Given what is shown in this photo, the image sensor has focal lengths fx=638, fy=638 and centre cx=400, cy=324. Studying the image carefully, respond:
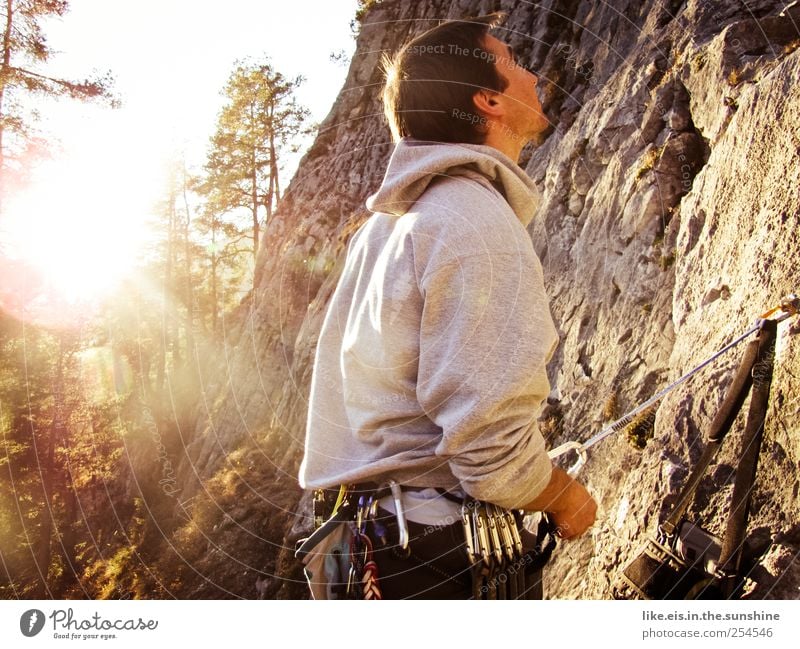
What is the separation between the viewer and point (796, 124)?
2945 mm

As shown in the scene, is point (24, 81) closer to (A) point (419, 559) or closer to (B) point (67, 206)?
(B) point (67, 206)

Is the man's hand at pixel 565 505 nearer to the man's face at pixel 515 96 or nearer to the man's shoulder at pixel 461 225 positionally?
the man's shoulder at pixel 461 225

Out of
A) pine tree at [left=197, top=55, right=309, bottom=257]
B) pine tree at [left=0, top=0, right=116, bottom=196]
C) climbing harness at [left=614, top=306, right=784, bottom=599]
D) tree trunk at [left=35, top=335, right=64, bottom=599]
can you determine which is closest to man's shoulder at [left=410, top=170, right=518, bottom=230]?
climbing harness at [left=614, top=306, right=784, bottom=599]

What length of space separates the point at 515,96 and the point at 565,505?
4.00 ft

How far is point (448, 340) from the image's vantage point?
1.49 metres

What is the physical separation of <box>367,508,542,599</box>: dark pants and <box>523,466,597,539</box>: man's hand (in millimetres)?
227

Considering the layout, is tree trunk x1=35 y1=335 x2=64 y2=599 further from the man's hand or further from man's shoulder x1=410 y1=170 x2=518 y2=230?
man's shoulder x1=410 y1=170 x2=518 y2=230

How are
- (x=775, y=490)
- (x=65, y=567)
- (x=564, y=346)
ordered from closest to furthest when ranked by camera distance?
(x=775, y=490), (x=564, y=346), (x=65, y=567)

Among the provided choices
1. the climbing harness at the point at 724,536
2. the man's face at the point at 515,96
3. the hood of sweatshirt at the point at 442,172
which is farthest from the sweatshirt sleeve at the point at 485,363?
the climbing harness at the point at 724,536

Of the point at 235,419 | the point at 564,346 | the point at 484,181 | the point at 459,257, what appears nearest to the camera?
the point at 459,257
